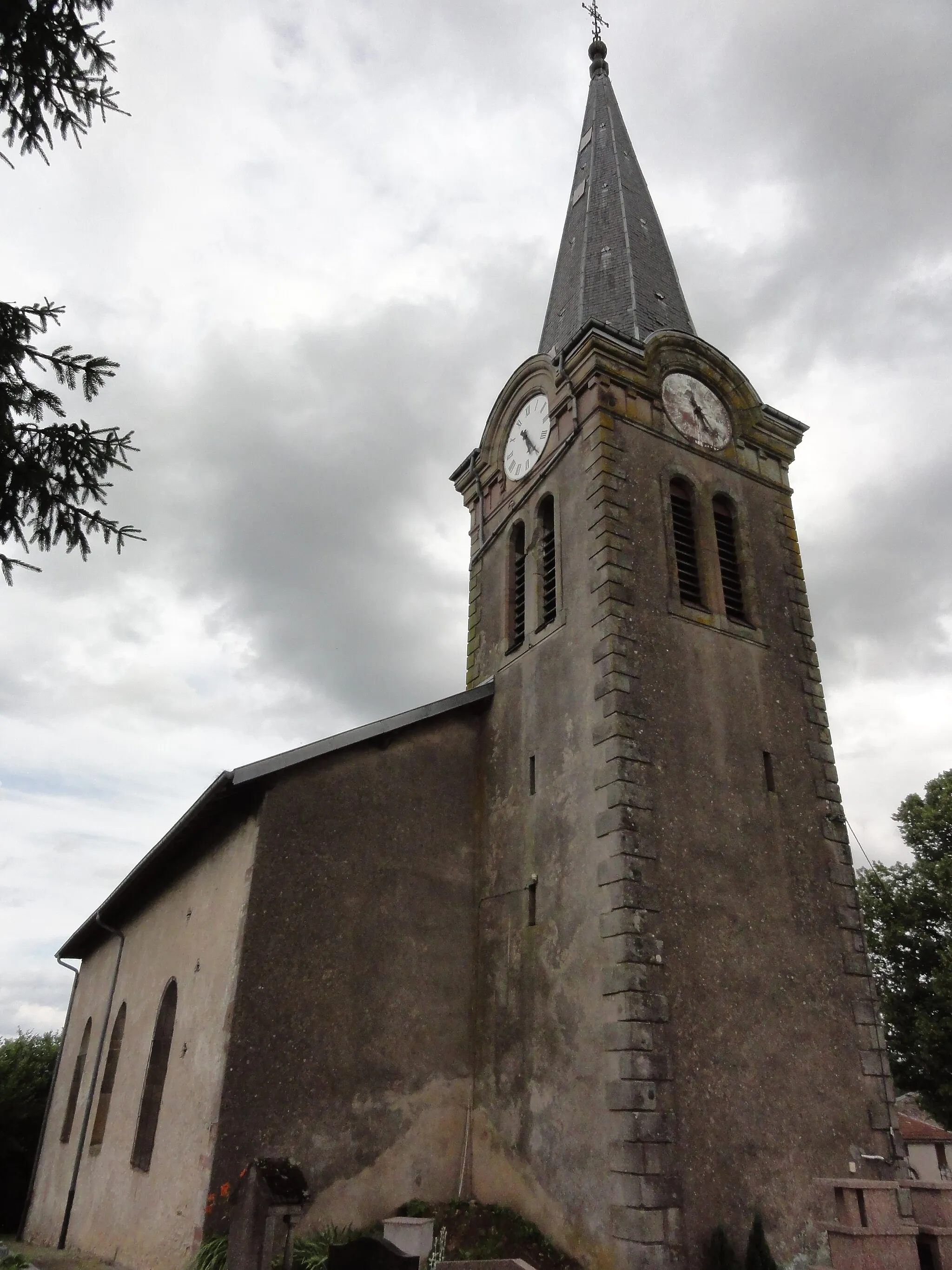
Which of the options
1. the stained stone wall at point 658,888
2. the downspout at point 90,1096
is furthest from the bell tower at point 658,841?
the downspout at point 90,1096

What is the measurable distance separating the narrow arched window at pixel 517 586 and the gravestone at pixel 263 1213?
812 centimetres

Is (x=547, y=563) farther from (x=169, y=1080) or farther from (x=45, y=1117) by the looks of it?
(x=45, y=1117)

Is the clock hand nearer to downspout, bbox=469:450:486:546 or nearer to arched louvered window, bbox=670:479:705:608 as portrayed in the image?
arched louvered window, bbox=670:479:705:608

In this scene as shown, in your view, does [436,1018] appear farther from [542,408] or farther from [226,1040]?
[542,408]

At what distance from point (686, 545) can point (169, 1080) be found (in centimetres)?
1000

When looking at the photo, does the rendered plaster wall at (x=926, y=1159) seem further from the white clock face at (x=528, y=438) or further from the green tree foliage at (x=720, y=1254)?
the white clock face at (x=528, y=438)

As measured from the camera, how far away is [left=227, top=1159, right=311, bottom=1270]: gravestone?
6.44 meters

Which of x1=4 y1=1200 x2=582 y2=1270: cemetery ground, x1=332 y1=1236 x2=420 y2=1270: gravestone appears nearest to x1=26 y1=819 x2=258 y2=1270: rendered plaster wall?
x1=4 y1=1200 x2=582 y2=1270: cemetery ground

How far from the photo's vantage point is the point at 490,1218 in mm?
9750

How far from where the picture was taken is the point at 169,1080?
11.0m

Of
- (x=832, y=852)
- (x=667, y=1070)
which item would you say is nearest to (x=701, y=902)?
(x=667, y=1070)

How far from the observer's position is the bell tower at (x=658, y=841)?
9.02 metres

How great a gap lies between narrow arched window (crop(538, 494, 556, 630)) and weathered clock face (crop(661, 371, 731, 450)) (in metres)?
2.39

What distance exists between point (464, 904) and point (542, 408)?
8.11 m
